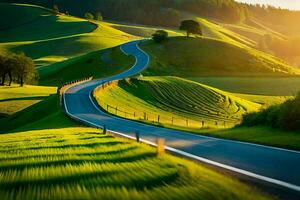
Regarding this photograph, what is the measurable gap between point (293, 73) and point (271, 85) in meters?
25.7

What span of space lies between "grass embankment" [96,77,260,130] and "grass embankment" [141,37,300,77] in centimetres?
3044

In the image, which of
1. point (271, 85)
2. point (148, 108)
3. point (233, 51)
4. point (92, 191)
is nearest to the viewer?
point (92, 191)

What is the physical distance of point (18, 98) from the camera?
2970 inches

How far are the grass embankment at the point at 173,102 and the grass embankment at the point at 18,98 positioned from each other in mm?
14629

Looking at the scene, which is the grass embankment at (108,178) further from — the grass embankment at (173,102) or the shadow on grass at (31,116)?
the grass embankment at (173,102)

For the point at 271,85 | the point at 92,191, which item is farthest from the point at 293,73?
the point at 92,191

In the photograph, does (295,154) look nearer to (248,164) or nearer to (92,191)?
(248,164)

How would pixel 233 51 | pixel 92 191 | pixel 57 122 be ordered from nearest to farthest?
pixel 92 191 < pixel 57 122 < pixel 233 51

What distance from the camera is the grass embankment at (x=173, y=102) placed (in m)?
56.2

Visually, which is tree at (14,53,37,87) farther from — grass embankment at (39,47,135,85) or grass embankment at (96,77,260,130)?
grass embankment at (96,77,260,130)

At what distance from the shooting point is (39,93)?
8238cm

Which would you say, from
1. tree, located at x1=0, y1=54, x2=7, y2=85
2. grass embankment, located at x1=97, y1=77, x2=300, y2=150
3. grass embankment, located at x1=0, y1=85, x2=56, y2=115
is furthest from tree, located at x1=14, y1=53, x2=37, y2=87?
grass embankment, located at x1=97, y1=77, x2=300, y2=150

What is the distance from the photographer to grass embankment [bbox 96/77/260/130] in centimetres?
5619

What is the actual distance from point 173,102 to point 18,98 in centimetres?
2799
